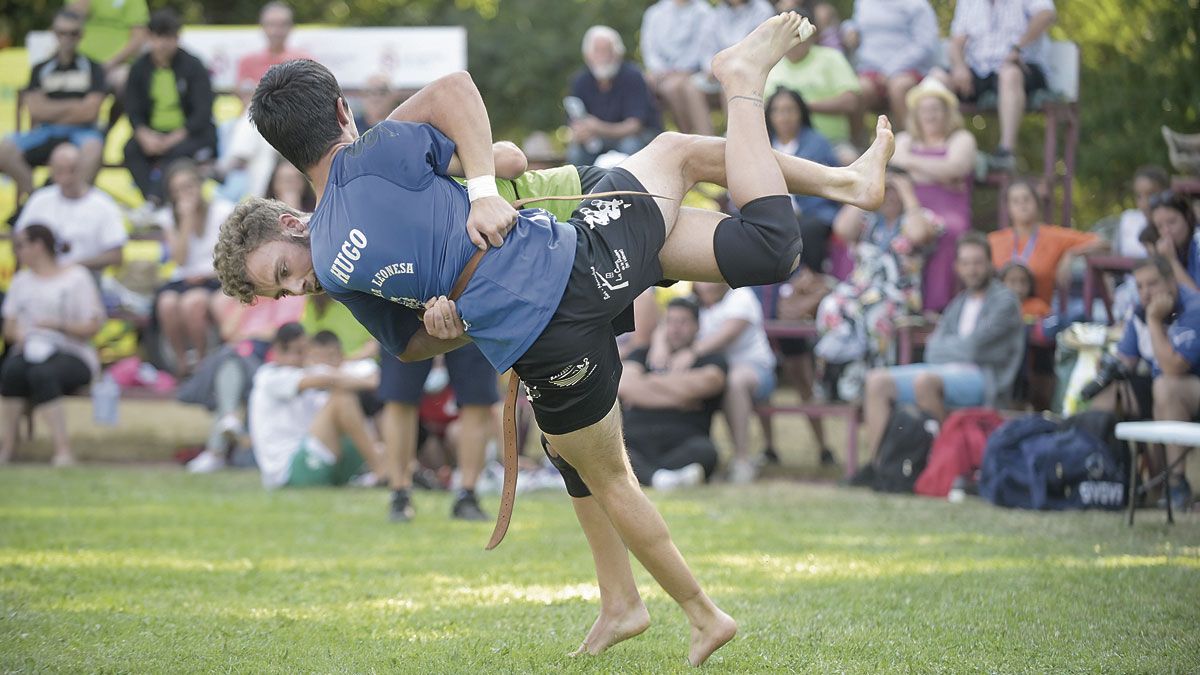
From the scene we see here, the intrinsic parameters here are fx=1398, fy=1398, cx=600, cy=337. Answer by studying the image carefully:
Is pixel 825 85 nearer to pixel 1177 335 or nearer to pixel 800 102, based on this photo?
pixel 800 102

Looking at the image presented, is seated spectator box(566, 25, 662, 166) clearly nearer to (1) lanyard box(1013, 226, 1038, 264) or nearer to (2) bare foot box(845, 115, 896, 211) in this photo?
(1) lanyard box(1013, 226, 1038, 264)

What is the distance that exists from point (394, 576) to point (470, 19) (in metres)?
16.2

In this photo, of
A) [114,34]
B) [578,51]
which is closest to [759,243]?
[114,34]

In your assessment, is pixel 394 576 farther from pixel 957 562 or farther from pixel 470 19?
pixel 470 19

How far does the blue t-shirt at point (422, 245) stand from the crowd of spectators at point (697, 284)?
371 centimetres

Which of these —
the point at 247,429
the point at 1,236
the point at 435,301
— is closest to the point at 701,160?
the point at 435,301

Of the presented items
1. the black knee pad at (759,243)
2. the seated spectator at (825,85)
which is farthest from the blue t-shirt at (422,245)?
the seated spectator at (825,85)

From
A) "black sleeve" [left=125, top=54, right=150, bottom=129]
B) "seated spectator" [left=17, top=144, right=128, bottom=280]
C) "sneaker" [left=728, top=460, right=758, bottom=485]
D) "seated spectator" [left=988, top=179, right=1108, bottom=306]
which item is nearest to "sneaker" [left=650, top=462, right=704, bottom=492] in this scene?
"sneaker" [left=728, top=460, right=758, bottom=485]

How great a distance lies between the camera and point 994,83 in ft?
36.1

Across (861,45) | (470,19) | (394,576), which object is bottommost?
(394,576)

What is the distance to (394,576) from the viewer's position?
6.28m

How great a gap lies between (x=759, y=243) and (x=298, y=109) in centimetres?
147

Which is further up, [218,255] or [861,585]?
[218,255]

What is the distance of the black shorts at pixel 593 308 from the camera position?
14.1 ft
